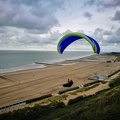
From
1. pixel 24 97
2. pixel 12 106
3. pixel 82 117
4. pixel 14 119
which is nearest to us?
pixel 82 117

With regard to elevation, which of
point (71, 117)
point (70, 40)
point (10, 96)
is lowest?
point (10, 96)

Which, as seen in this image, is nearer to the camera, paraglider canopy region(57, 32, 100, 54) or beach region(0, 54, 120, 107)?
paraglider canopy region(57, 32, 100, 54)

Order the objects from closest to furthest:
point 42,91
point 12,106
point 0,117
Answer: point 0,117
point 12,106
point 42,91

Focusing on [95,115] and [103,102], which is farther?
[103,102]

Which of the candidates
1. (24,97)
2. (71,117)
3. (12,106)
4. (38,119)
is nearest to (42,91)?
A: (24,97)

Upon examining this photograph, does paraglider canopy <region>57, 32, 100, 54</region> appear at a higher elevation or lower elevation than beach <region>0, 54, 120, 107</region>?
higher

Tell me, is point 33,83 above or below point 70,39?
below

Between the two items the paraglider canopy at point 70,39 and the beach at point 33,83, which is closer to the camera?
the paraglider canopy at point 70,39

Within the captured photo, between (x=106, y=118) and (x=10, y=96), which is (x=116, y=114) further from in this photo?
(x=10, y=96)

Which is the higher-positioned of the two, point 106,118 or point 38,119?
point 106,118

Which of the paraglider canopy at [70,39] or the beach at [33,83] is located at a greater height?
the paraglider canopy at [70,39]

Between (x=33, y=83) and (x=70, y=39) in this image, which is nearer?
(x=70, y=39)
